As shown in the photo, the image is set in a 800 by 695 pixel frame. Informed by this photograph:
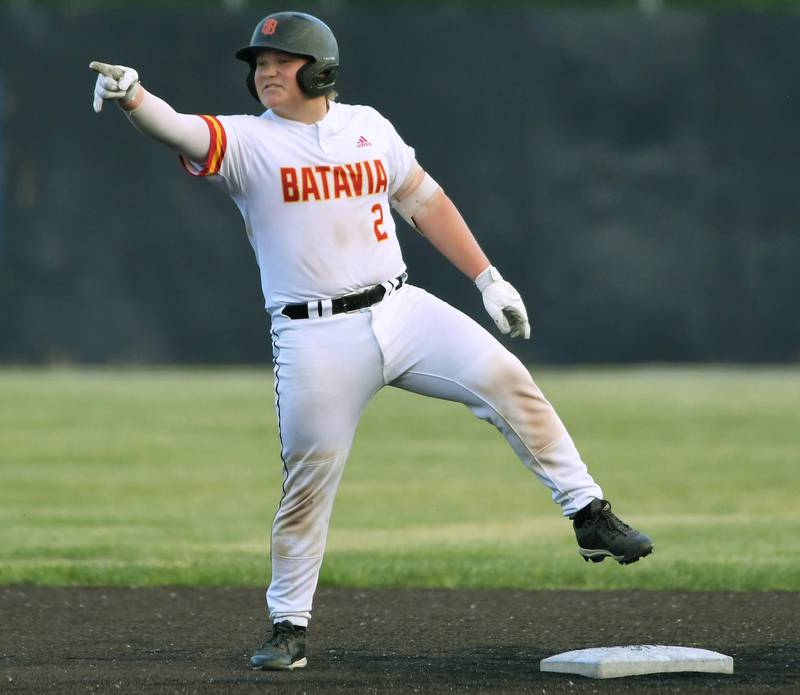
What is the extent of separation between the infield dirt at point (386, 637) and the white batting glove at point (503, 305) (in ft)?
3.57

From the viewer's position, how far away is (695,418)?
14.3 meters

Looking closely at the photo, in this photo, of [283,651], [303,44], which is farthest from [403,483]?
[303,44]

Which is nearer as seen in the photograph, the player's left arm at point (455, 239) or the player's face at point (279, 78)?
the player's face at point (279, 78)

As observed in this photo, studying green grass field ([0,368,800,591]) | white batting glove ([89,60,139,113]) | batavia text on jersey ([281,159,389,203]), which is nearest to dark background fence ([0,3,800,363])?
green grass field ([0,368,800,591])

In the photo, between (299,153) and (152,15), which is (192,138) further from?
(152,15)

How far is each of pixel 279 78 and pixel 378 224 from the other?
55 centimetres

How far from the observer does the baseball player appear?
5.23 metres

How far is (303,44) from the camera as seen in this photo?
528cm

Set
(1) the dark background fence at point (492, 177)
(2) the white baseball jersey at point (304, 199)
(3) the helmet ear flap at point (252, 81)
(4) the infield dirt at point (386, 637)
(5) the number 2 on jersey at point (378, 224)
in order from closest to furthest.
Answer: (4) the infield dirt at point (386, 637), (2) the white baseball jersey at point (304, 199), (5) the number 2 on jersey at point (378, 224), (3) the helmet ear flap at point (252, 81), (1) the dark background fence at point (492, 177)

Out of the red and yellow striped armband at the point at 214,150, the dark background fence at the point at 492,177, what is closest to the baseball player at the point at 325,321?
the red and yellow striped armband at the point at 214,150

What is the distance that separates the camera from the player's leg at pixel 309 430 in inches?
206

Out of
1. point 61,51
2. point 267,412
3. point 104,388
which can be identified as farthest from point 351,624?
point 61,51

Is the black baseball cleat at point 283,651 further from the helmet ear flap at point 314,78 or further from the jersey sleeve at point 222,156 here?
the helmet ear flap at point 314,78

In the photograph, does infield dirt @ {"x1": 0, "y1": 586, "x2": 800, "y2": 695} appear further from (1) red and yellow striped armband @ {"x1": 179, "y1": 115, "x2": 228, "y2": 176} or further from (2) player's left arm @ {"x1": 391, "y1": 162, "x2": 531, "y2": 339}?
(1) red and yellow striped armband @ {"x1": 179, "y1": 115, "x2": 228, "y2": 176}
